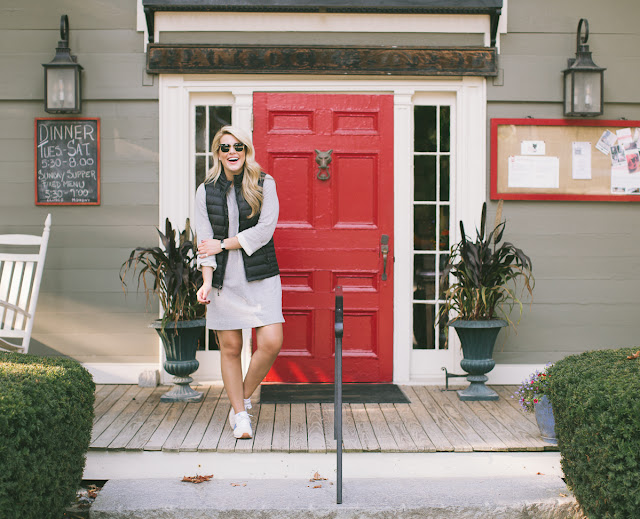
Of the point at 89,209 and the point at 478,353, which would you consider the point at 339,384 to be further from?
the point at 89,209

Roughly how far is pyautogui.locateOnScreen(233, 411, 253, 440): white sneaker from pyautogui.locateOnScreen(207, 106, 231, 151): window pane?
206cm

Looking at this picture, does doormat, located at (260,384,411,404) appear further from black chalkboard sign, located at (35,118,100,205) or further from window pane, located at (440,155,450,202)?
black chalkboard sign, located at (35,118,100,205)

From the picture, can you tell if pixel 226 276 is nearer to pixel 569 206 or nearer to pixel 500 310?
pixel 500 310

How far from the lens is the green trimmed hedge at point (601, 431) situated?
2254 millimetres

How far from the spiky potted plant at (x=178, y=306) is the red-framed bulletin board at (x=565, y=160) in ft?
6.98

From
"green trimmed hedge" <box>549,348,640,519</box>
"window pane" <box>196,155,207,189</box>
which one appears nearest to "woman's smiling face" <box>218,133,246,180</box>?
"window pane" <box>196,155,207,189</box>

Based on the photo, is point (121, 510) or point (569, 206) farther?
point (569, 206)

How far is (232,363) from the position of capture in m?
3.66

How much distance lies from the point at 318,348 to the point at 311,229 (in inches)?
32.3

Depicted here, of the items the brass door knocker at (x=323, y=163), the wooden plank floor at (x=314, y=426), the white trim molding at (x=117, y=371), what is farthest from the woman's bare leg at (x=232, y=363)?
the brass door knocker at (x=323, y=163)

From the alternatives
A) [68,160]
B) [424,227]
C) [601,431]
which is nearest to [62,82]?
[68,160]

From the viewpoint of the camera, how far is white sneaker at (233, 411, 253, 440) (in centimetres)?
346

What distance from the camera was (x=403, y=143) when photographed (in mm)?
4703

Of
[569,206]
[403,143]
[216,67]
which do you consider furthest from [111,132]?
[569,206]
